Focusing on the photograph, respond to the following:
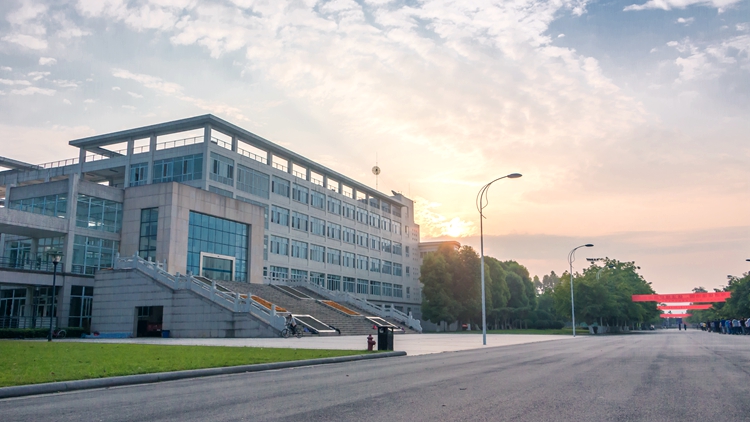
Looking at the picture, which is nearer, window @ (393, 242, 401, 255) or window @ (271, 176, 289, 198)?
window @ (271, 176, 289, 198)

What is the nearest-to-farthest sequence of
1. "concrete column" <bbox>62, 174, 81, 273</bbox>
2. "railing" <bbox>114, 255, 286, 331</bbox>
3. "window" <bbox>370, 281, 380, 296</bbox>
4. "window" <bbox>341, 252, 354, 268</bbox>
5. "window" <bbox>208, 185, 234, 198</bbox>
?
"railing" <bbox>114, 255, 286, 331</bbox> < "concrete column" <bbox>62, 174, 81, 273</bbox> < "window" <bbox>208, 185, 234, 198</bbox> < "window" <bbox>341, 252, 354, 268</bbox> < "window" <bbox>370, 281, 380, 296</bbox>

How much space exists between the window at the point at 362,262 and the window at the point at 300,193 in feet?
51.8

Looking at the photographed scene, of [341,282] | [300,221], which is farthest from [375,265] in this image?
[300,221]

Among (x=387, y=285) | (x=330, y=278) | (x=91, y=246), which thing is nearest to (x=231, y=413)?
(x=91, y=246)

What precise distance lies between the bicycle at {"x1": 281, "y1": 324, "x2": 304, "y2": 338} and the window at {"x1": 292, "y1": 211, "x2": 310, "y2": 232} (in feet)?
111

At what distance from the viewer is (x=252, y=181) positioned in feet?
218

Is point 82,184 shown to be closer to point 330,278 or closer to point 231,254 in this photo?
point 231,254

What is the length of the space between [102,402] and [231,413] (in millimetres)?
2795

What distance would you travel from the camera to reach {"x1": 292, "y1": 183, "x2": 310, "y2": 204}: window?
2894 inches

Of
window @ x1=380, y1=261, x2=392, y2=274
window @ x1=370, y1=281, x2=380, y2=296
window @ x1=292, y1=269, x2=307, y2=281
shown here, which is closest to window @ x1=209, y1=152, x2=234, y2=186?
window @ x1=292, y1=269, x2=307, y2=281

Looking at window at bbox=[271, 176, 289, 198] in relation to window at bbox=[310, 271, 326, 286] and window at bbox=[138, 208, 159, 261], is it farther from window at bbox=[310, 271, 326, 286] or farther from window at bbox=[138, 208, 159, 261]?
window at bbox=[138, 208, 159, 261]

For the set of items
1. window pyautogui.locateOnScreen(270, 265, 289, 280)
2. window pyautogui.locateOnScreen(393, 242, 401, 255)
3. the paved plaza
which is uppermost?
window pyautogui.locateOnScreen(393, 242, 401, 255)

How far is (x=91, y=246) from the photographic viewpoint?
48469mm

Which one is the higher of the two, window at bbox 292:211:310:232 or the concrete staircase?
window at bbox 292:211:310:232
